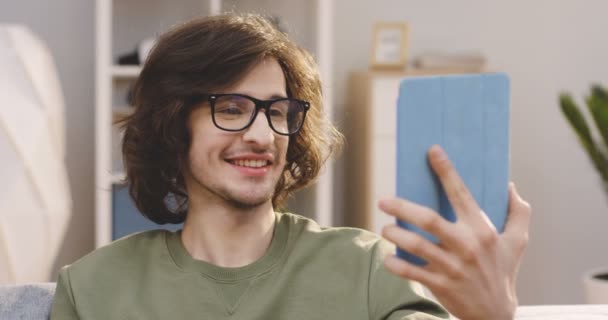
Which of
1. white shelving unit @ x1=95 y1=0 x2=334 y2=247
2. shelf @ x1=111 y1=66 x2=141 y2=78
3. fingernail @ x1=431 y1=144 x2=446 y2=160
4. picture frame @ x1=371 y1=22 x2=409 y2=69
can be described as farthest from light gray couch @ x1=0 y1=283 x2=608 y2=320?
picture frame @ x1=371 y1=22 x2=409 y2=69

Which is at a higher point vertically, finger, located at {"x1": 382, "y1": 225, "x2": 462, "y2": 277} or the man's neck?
finger, located at {"x1": 382, "y1": 225, "x2": 462, "y2": 277}

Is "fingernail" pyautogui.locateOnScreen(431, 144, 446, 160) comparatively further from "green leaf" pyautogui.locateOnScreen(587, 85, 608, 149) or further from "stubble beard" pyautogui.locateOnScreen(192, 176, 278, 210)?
"green leaf" pyautogui.locateOnScreen(587, 85, 608, 149)

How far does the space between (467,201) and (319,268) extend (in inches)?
21.4

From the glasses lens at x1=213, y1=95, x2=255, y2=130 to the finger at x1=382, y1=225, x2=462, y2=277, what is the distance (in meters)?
0.56

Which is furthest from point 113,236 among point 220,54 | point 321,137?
point 220,54

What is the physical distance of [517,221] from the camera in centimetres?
101

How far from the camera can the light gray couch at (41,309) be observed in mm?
1431

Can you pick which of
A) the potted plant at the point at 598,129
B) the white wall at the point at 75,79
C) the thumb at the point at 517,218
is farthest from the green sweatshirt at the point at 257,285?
the white wall at the point at 75,79

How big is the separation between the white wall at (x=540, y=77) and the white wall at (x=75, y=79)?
3.25ft

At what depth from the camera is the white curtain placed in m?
2.42

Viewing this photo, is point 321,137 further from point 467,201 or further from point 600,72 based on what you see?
point 600,72

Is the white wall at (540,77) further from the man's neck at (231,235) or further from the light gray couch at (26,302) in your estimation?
the light gray couch at (26,302)

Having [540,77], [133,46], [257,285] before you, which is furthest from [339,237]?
[540,77]

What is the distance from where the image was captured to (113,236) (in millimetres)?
3209
